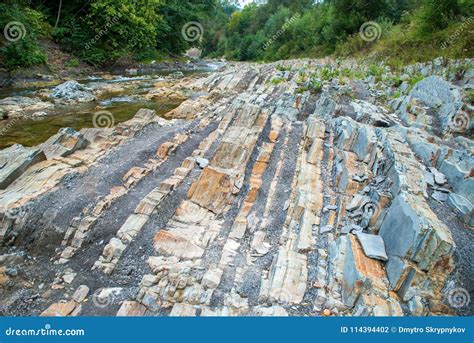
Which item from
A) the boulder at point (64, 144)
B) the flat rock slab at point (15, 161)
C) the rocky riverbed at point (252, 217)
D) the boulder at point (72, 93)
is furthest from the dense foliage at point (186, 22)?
the flat rock slab at point (15, 161)

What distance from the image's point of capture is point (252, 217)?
850cm

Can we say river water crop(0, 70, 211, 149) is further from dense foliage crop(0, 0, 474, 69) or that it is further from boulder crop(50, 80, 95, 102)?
dense foliage crop(0, 0, 474, 69)


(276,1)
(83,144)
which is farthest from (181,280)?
(276,1)

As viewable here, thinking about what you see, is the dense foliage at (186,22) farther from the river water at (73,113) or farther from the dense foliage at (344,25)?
the river water at (73,113)

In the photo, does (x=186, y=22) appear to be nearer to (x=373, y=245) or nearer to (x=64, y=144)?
(x=64, y=144)

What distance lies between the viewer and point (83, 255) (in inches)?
292

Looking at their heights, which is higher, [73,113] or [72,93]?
[72,93]

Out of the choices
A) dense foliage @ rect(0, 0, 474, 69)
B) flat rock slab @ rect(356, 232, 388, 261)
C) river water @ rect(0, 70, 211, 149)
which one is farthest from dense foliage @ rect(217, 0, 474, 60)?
river water @ rect(0, 70, 211, 149)

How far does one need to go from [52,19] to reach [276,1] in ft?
177

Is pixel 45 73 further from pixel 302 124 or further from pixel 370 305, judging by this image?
pixel 370 305

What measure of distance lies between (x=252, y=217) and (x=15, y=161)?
760cm

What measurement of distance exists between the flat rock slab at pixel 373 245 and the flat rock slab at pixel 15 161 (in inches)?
382

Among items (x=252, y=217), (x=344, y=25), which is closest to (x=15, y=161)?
(x=252, y=217)

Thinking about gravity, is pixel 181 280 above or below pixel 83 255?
above
